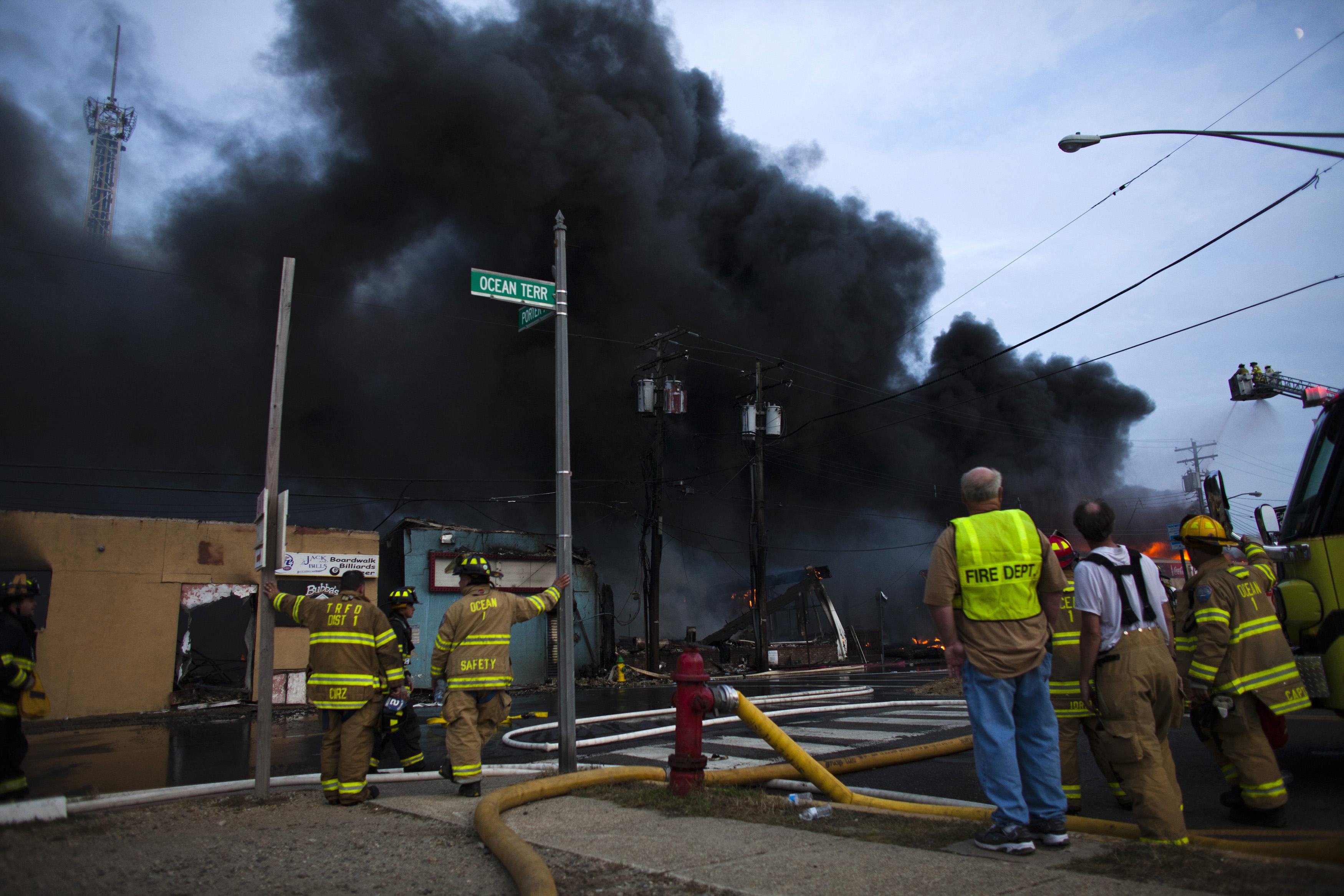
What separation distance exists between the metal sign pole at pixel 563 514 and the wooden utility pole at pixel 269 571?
1.74m

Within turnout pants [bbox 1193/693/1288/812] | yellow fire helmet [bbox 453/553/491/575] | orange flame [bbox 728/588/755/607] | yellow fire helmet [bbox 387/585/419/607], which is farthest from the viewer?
orange flame [bbox 728/588/755/607]

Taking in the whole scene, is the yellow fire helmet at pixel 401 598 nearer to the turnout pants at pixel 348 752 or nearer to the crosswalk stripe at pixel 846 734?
the turnout pants at pixel 348 752

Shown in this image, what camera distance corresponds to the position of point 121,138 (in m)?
59.6

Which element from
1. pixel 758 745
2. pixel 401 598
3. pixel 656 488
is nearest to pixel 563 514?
pixel 401 598

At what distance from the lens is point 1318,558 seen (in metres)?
4.50

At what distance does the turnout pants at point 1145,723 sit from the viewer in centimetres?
313

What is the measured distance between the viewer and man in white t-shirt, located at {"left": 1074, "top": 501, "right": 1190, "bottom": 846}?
3.24 m

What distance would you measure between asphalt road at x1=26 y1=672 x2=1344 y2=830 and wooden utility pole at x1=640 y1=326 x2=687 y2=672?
996 cm

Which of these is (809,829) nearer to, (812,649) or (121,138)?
(812,649)

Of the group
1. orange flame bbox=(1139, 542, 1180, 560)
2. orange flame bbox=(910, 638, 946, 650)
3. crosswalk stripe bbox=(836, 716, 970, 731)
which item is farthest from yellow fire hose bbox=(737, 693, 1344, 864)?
orange flame bbox=(910, 638, 946, 650)

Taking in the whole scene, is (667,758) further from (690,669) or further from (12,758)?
(12,758)

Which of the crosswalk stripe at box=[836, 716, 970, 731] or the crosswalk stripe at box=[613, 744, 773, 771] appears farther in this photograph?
the crosswalk stripe at box=[836, 716, 970, 731]

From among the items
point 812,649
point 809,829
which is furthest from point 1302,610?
point 812,649

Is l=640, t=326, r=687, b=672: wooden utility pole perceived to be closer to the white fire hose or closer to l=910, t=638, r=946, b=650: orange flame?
l=910, t=638, r=946, b=650: orange flame
